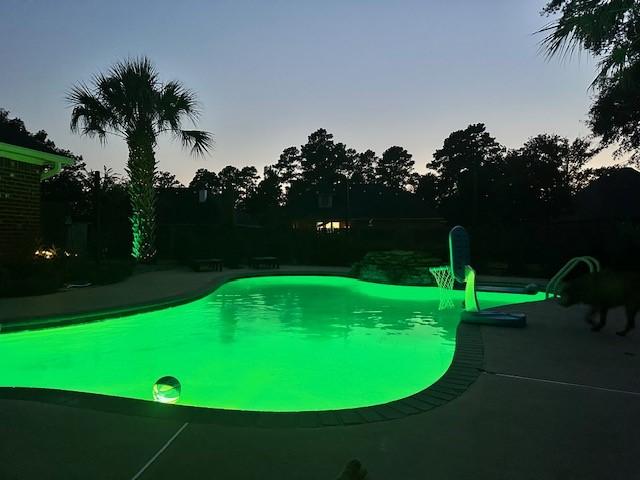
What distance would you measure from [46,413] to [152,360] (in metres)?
2.92

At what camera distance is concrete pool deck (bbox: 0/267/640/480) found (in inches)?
81.0

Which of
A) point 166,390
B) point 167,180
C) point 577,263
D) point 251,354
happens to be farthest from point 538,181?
point 167,180

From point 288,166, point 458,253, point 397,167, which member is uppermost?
point 288,166

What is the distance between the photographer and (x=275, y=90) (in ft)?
64.7

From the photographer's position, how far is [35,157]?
1125cm

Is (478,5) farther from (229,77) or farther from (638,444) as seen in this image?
(229,77)

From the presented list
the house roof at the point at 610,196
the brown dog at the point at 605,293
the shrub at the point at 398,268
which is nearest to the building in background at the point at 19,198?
the shrub at the point at 398,268

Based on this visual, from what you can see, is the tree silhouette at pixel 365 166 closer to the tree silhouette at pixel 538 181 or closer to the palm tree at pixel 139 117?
the tree silhouette at pixel 538 181

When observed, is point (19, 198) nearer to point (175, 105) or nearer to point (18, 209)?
point (18, 209)

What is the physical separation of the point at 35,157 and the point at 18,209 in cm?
151

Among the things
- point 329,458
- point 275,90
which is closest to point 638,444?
point 329,458

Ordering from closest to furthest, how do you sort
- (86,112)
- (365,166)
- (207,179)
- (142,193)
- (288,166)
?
(86,112) → (142,193) → (207,179) → (288,166) → (365,166)

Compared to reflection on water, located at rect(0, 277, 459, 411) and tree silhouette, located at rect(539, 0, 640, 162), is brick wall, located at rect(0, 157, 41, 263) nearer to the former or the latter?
reflection on water, located at rect(0, 277, 459, 411)

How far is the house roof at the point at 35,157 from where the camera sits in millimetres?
10261
